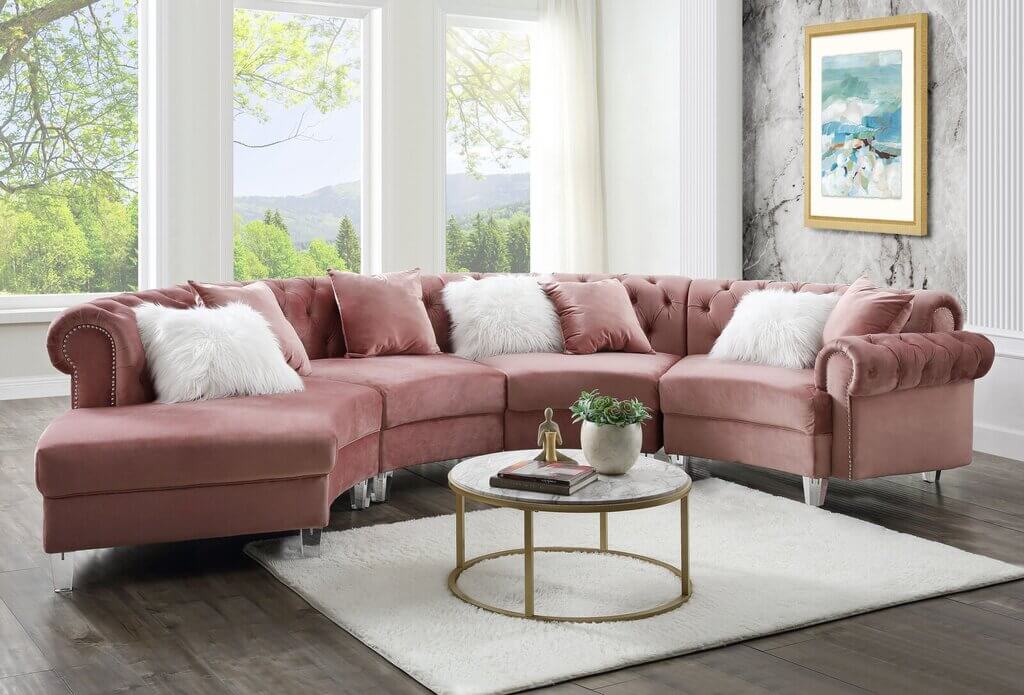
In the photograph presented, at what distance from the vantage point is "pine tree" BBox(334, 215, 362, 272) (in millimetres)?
7875

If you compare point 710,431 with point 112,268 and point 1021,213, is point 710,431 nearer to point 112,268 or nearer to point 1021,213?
point 1021,213

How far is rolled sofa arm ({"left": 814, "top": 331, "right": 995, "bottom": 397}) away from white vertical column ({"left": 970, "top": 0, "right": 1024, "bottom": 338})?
84 centimetres

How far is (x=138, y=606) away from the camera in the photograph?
11.1 ft

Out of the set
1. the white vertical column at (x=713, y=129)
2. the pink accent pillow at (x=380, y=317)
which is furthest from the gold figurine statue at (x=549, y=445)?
the white vertical column at (x=713, y=129)

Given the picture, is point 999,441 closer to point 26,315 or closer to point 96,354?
point 96,354

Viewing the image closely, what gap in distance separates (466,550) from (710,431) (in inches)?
54.1

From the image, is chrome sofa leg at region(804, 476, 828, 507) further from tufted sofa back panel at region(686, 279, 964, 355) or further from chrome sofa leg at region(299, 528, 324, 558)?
chrome sofa leg at region(299, 528, 324, 558)

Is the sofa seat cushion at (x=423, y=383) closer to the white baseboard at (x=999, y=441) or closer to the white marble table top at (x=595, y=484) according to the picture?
the white marble table top at (x=595, y=484)

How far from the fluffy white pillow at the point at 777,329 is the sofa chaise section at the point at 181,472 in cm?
195

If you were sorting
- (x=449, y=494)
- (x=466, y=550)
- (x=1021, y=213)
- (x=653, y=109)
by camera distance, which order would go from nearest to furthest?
(x=466, y=550) < (x=449, y=494) < (x=1021, y=213) < (x=653, y=109)

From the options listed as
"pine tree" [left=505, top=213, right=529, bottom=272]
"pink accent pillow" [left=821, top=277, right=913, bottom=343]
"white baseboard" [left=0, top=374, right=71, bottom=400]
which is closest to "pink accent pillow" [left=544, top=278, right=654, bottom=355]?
"pink accent pillow" [left=821, top=277, right=913, bottom=343]

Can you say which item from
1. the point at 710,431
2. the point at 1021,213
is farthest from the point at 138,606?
the point at 1021,213

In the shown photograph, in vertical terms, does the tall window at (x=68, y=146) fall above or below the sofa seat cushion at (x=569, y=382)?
above

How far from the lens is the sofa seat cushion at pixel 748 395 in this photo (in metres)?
4.46
